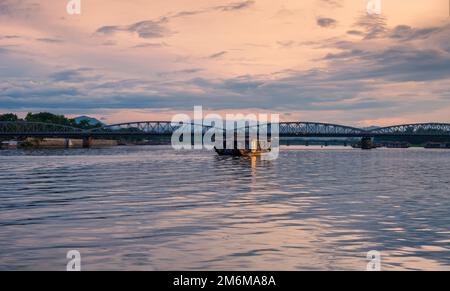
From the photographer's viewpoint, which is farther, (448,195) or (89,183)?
(89,183)

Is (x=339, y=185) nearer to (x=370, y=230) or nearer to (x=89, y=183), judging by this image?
(x=89, y=183)

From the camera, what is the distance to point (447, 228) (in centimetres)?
2845

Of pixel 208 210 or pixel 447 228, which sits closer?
pixel 447 228

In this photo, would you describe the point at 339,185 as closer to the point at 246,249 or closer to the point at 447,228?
the point at 447,228

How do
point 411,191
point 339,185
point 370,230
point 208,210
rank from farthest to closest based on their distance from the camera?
point 339,185 < point 411,191 < point 208,210 < point 370,230

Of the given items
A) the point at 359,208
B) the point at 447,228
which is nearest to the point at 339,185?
the point at 359,208

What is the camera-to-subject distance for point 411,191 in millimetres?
50094
